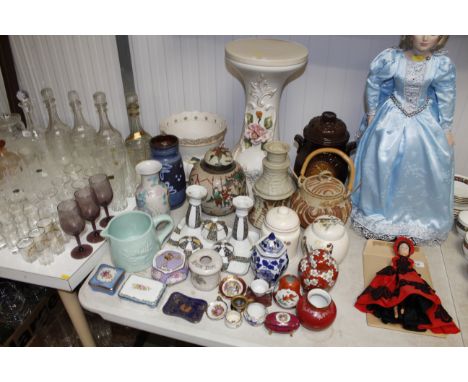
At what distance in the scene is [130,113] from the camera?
1.40 meters

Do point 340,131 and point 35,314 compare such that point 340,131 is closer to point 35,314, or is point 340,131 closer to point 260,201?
point 260,201

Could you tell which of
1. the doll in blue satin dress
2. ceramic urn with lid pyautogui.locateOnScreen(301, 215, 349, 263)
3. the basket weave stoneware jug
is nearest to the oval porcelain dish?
ceramic urn with lid pyautogui.locateOnScreen(301, 215, 349, 263)

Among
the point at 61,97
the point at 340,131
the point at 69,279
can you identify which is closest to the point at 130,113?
the point at 61,97

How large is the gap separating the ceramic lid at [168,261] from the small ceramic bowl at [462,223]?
85 centimetres

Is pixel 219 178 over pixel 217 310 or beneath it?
over

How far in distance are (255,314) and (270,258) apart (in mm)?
142

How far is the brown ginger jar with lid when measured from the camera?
1.24 m

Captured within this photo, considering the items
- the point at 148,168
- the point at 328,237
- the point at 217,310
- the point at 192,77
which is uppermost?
the point at 192,77

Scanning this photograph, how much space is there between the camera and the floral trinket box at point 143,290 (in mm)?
1000

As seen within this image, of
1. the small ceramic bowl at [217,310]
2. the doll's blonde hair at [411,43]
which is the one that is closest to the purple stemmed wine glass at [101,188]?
the small ceramic bowl at [217,310]

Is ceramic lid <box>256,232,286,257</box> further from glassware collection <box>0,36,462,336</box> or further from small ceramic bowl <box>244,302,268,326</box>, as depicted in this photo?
small ceramic bowl <box>244,302,268,326</box>

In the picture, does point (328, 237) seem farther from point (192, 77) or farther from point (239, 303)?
point (192, 77)

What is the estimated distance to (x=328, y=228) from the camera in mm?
1063

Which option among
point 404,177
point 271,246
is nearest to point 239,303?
point 271,246
